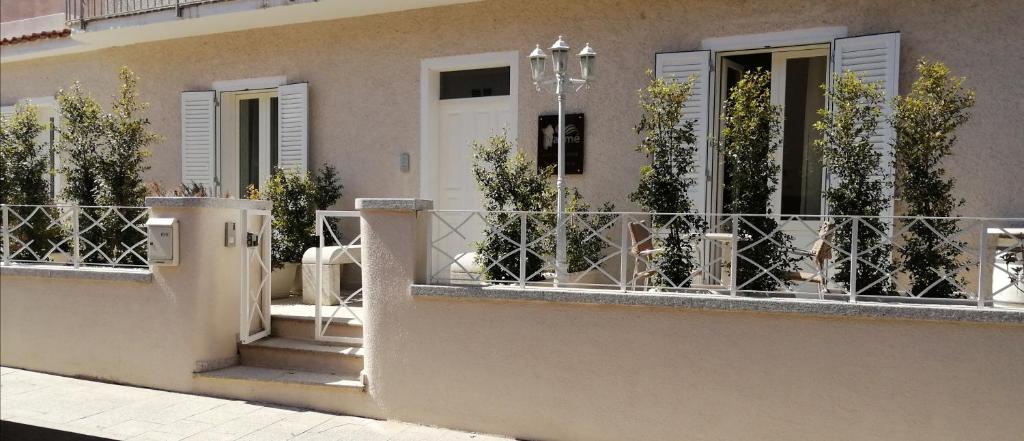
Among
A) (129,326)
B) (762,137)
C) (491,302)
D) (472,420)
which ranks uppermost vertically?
(762,137)

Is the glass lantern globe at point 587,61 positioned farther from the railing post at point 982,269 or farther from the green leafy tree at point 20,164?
the green leafy tree at point 20,164

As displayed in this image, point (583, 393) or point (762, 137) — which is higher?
point (762, 137)

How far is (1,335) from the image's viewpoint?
7.59m

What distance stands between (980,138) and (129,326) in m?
7.67

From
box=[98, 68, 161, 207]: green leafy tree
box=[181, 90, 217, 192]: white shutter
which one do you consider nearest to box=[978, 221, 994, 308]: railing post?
box=[98, 68, 161, 207]: green leafy tree

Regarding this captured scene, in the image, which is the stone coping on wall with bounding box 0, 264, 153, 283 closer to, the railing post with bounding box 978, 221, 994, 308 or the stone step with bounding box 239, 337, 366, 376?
the stone step with bounding box 239, 337, 366, 376

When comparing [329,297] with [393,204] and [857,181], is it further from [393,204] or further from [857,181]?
[857,181]

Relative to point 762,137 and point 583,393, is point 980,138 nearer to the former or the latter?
point 762,137

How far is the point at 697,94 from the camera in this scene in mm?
7055

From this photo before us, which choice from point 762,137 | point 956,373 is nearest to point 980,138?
point 762,137

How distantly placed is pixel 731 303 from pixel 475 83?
4.46m

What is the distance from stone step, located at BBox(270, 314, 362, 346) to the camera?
6.51 metres

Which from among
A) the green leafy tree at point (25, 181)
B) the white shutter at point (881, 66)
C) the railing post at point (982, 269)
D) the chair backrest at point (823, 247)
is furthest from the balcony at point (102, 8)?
the railing post at point (982, 269)

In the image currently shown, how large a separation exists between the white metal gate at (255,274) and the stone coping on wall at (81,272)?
853mm
